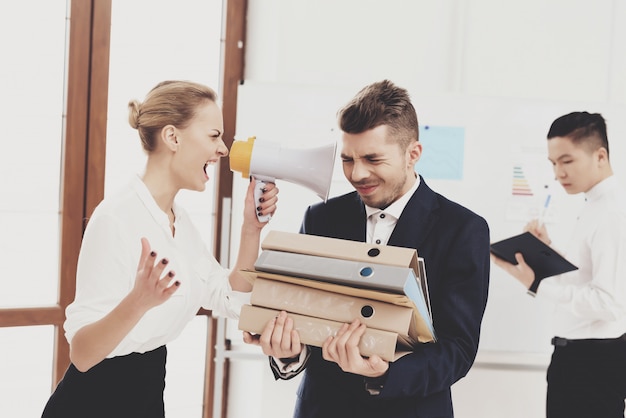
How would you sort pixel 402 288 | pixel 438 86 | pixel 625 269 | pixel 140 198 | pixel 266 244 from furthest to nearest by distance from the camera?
pixel 438 86 < pixel 625 269 < pixel 140 198 < pixel 266 244 < pixel 402 288

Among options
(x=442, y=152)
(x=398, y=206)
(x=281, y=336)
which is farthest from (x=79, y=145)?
(x=281, y=336)

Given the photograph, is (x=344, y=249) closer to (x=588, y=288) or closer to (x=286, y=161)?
(x=286, y=161)

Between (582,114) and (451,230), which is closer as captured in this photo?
(451,230)

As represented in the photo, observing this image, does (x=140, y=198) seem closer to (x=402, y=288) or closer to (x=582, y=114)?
(x=402, y=288)

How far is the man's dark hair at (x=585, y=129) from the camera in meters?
2.44

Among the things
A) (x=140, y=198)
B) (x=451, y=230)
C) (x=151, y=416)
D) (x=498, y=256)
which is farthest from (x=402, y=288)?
(x=498, y=256)

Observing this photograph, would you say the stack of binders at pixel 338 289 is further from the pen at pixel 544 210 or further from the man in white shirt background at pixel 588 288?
the pen at pixel 544 210

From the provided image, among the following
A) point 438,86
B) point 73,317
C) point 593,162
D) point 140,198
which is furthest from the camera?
point 438,86

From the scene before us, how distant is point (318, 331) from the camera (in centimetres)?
115

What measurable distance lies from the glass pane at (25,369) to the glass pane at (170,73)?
0.58 metres

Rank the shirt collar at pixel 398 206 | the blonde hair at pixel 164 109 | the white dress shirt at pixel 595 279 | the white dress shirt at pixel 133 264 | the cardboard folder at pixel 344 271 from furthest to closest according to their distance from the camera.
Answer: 1. the white dress shirt at pixel 595 279
2. the blonde hair at pixel 164 109
3. the shirt collar at pixel 398 206
4. the white dress shirt at pixel 133 264
5. the cardboard folder at pixel 344 271

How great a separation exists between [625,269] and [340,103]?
1.30 meters

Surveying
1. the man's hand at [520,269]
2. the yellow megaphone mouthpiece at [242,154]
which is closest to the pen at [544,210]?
the man's hand at [520,269]

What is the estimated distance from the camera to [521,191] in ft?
8.96
